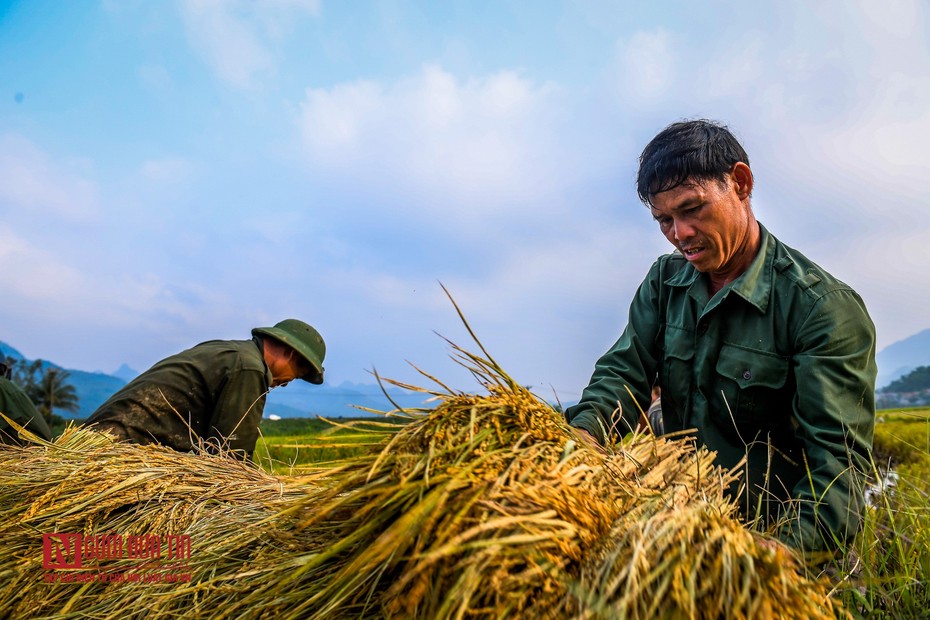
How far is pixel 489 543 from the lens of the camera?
2.81ft

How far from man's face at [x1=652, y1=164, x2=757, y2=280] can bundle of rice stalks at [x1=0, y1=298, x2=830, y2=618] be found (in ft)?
4.10

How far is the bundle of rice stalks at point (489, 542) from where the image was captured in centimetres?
85

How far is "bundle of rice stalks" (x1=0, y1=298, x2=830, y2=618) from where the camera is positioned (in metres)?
0.85

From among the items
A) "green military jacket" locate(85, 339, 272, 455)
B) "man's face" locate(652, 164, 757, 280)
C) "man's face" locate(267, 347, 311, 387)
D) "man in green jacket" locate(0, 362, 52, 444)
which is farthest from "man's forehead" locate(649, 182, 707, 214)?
"man in green jacket" locate(0, 362, 52, 444)

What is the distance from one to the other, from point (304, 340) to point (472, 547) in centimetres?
409

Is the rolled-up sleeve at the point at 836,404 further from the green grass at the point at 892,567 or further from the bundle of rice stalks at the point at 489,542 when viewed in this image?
the bundle of rice stalks at the point at 489,542

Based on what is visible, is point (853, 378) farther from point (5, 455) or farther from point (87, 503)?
point (5, 455)

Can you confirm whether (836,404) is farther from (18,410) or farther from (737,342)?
(18,410)

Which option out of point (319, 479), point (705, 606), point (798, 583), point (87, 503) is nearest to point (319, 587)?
point (319, 479)

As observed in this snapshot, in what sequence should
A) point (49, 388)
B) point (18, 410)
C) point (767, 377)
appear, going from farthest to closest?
point (49, 388) → point (18, 410) → point (767, 377)

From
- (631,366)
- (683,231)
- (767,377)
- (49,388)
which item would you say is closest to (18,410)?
(631,366)

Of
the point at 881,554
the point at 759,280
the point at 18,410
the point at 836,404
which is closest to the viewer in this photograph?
the point at 881,554

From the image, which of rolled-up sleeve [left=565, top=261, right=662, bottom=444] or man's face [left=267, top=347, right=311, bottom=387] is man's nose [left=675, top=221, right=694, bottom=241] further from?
man's face [left=267, top=347, right=311, bottom=387]

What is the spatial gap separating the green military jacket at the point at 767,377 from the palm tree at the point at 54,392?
26116 mm
